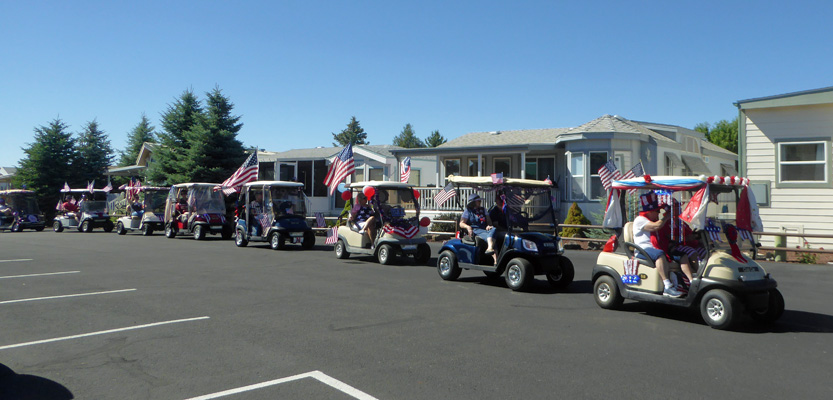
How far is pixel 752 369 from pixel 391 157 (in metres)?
26.2

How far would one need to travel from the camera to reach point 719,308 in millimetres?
7539

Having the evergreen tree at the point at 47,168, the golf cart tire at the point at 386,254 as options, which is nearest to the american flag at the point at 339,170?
the golf cart tire at the point at 386,254

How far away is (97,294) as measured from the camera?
1012 centimetres

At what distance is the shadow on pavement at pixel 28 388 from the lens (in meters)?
4.96

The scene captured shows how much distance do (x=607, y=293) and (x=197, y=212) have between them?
19736 millimetres

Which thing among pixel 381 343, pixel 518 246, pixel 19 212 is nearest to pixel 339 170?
pixel 518 246

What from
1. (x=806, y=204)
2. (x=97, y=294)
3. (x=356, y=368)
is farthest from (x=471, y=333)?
(x=806, y=204)

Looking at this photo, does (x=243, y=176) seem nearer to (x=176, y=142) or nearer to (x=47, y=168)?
(x=176, y=142)

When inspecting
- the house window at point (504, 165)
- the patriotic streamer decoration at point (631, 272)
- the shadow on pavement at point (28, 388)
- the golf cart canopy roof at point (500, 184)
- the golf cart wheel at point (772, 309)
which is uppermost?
the house window at point (504, 165)

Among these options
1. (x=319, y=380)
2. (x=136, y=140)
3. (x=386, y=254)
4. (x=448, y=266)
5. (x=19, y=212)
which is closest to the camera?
(x=319, y=380)

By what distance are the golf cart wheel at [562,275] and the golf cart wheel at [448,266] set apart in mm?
1845

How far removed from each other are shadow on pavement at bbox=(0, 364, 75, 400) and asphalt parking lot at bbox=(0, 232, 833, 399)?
1.0 inches

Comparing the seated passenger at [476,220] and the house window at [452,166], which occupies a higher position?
the house window at [452,166]

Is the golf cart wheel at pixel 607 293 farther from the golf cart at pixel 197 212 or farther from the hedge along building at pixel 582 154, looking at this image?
the golf cart at pixel 197 212
